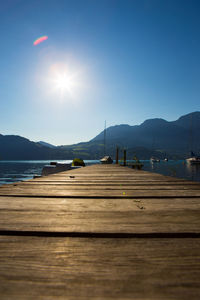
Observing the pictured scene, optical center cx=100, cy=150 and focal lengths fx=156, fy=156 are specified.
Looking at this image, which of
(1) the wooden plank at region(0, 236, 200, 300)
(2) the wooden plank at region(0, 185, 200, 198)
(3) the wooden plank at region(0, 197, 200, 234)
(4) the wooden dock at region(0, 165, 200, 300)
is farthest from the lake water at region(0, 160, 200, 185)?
(1) the wooden plank at region(0, 236, 200, 300)

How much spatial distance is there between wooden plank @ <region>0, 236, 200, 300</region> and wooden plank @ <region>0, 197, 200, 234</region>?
6.0 inches

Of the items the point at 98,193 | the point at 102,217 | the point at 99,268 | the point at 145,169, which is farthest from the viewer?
the point at 145,169

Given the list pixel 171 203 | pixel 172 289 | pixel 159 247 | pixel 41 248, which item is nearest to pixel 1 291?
pixel 41 248

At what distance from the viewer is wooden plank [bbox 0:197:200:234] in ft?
3.76

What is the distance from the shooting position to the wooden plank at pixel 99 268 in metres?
0.59

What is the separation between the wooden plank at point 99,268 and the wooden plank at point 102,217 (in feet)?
0.50

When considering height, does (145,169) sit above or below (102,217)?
below

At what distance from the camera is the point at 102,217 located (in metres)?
1.38

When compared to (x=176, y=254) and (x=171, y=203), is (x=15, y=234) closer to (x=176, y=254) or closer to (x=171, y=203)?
(x=176, y=254)

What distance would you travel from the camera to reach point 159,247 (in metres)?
0.91

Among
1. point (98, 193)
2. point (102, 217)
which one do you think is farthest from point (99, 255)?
point (98, 193)

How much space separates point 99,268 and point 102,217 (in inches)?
25.7

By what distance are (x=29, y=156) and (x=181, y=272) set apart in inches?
8531

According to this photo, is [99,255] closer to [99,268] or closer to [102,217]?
[99,268]
